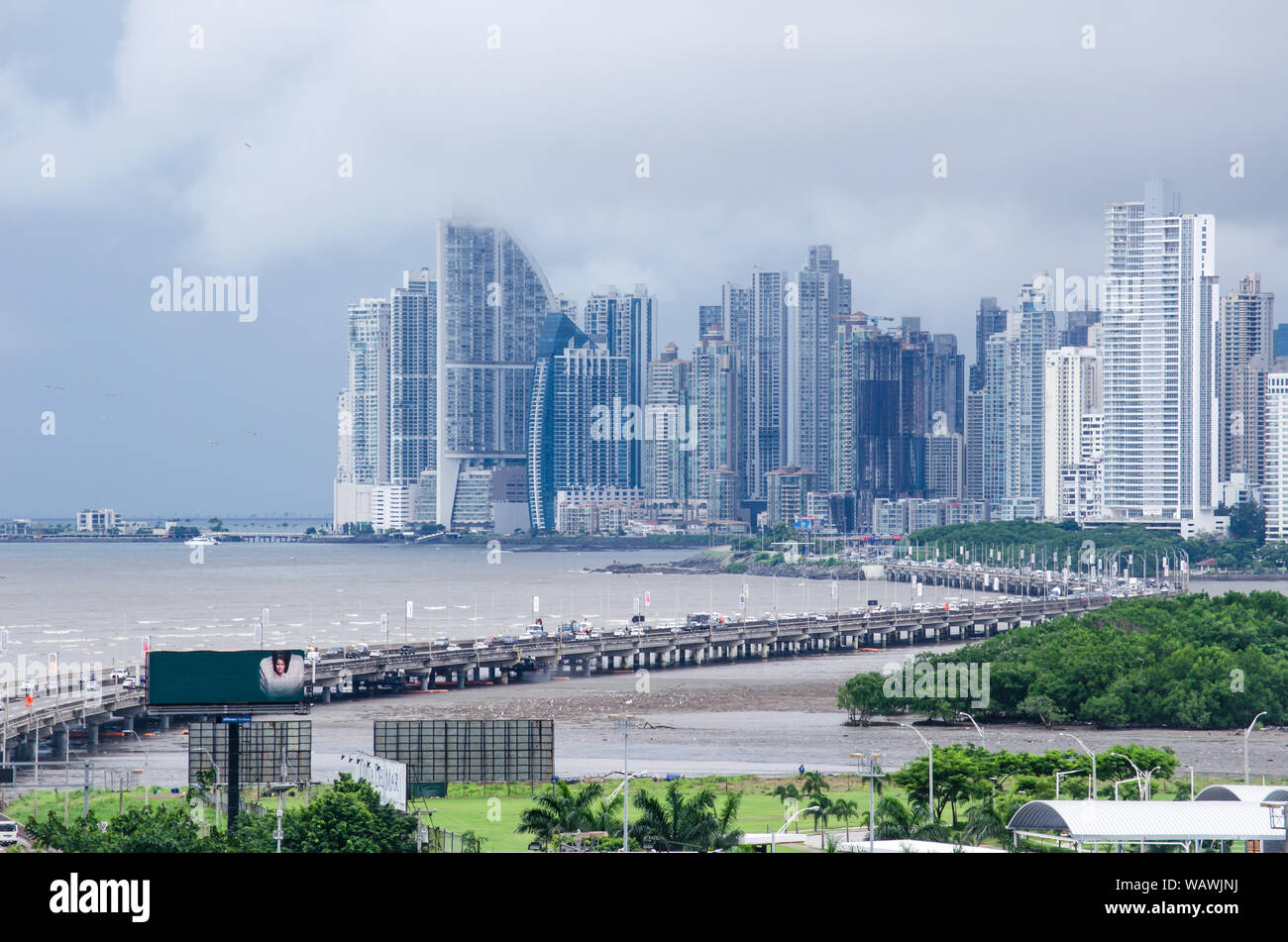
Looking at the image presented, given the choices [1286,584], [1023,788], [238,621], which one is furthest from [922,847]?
[1286,584]

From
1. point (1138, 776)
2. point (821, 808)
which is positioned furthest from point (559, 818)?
point (1138, 776)

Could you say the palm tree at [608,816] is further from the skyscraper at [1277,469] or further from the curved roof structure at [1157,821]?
the skyscraper at [1277,469]

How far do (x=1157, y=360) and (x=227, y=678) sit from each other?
171996mm

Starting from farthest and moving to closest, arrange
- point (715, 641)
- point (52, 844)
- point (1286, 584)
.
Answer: point (1286, 584) < point (715, 641) < point (52, 844)

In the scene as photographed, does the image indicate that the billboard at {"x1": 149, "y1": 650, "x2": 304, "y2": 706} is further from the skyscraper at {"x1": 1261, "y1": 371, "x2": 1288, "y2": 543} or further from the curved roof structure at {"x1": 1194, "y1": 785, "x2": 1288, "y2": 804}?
the skyscraper at {"x1": 1261, "y1": 371, "x2": 1288, "y2": 543}

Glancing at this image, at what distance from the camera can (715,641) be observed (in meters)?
Answer: 89.8

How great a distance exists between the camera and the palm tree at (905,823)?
2934 cm

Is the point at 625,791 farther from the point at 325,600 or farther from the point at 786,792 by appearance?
the point at 325,600

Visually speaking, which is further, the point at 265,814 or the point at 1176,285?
the point at 1176,285

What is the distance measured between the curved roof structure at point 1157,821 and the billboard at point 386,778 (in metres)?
14.9

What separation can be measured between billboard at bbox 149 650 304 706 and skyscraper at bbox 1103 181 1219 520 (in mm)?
170325
